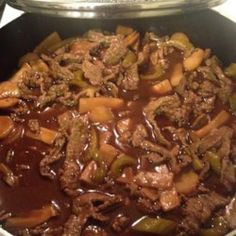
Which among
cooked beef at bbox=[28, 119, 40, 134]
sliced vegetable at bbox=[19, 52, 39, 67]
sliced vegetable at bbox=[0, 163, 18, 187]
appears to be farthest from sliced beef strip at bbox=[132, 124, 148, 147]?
sliced vegetable at bbox=[19, 52, 39, 67]

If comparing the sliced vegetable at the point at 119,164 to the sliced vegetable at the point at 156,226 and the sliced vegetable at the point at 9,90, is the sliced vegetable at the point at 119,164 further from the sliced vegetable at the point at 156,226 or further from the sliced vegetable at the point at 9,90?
the sliced vegetable at the point at 9,90

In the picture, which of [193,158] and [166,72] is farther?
[166,72]

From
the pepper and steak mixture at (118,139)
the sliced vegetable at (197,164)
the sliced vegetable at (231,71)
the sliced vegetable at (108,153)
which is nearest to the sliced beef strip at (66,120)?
the pepper and steak mixture at (118,139)

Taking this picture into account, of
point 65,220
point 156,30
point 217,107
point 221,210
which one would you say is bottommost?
point 65,220

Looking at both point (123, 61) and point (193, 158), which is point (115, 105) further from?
point (193, 158)

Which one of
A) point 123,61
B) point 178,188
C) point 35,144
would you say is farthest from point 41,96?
point 178,188
